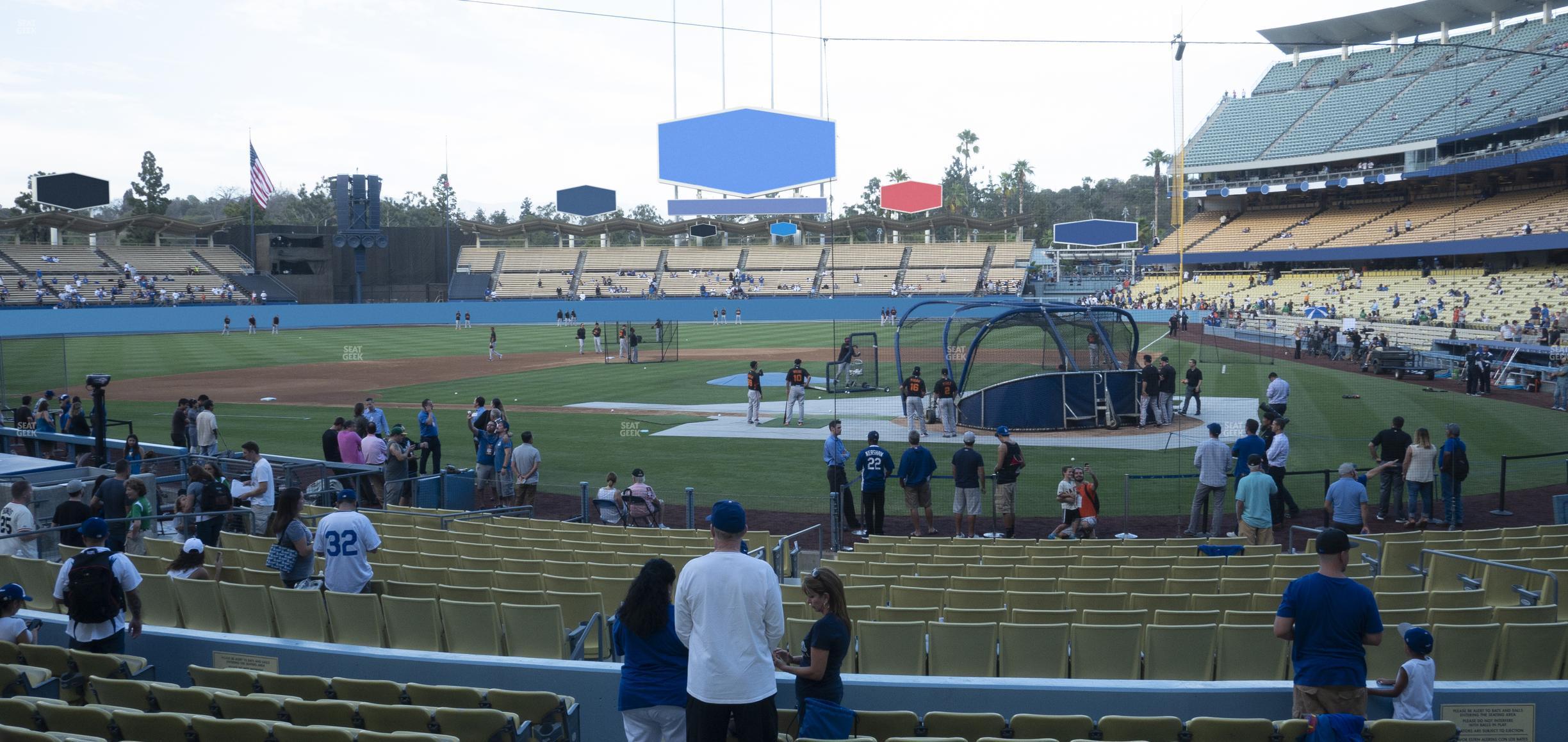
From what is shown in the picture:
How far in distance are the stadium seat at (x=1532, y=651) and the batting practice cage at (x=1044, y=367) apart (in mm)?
15150

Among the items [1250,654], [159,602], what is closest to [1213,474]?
[1250,654]

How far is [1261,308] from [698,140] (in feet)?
152

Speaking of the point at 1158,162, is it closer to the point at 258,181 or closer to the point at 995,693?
the point at 258,181

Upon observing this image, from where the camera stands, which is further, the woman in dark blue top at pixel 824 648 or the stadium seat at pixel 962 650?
the stadium seat at pixel 962 650

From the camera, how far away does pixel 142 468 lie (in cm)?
1623

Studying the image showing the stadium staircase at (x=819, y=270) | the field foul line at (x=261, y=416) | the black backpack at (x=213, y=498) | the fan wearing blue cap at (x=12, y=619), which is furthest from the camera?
the stadium staircase at (x=819, y=270)

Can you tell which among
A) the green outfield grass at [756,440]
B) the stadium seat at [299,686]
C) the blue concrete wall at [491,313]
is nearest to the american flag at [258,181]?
the blue concrete wall at [491,313]

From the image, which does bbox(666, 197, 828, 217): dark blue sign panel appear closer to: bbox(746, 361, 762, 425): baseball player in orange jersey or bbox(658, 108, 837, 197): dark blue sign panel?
bbox(658, 108, 837, 197): dark blue sign panel

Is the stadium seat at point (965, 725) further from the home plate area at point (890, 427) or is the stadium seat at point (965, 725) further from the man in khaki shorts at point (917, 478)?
the home plate area at point (890, 427)

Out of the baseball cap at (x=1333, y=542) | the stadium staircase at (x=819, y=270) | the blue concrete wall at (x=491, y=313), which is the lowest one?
the baseball cap at (x=1333, y=542)

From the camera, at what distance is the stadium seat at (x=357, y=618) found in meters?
7.05

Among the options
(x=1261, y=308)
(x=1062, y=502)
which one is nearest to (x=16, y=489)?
(x=1062, y=502)

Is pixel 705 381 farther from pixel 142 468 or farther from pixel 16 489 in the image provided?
pixel 16 489

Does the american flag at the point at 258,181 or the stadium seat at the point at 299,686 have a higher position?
the american flag at the point at 258,181
